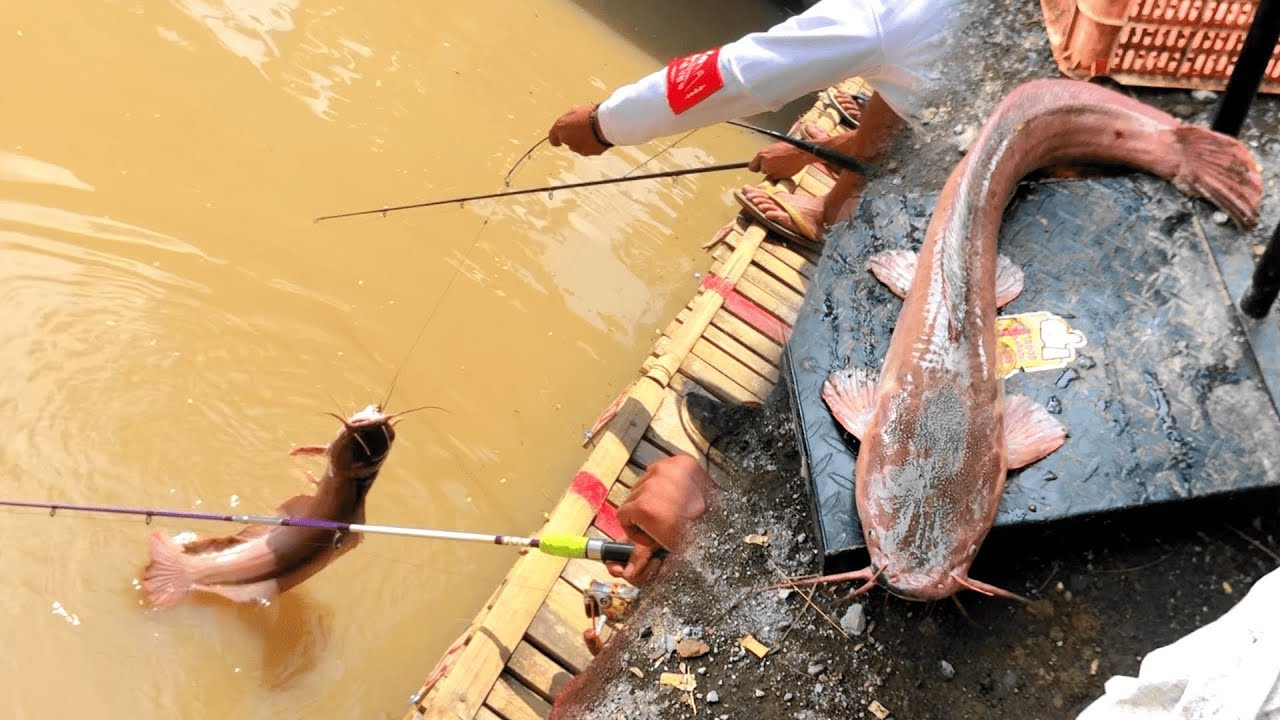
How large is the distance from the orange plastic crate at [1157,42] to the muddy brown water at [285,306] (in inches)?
98.5

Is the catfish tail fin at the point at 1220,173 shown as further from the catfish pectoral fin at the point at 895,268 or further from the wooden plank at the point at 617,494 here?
the wooden plank at the point at 617,494

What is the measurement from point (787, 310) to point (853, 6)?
1.82 meters

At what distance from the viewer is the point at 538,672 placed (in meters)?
3.63

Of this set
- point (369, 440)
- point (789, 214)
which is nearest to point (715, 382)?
point (789, 214)

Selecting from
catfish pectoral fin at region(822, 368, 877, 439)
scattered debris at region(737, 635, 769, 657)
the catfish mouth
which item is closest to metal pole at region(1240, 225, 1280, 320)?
catfish pectoral fin at region(822, 368, 877, 439)

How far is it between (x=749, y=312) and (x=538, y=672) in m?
2.25

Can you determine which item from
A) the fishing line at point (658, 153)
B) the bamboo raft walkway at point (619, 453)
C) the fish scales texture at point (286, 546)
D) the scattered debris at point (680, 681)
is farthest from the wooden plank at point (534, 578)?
the fishing line at point (658, 153)

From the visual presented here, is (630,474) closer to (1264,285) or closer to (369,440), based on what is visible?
(369,440)

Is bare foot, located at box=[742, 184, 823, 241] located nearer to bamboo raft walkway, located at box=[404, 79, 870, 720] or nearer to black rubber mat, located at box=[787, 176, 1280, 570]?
bamboo raft walkway, located at box=[404, 79, 870, 720]

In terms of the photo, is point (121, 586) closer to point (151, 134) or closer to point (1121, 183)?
point (151, 134)

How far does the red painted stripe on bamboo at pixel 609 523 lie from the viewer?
402 centimetres

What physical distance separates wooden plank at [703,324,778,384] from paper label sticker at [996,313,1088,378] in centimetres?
127

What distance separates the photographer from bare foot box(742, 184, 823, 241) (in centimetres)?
520

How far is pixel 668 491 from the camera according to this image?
12.1 ft
